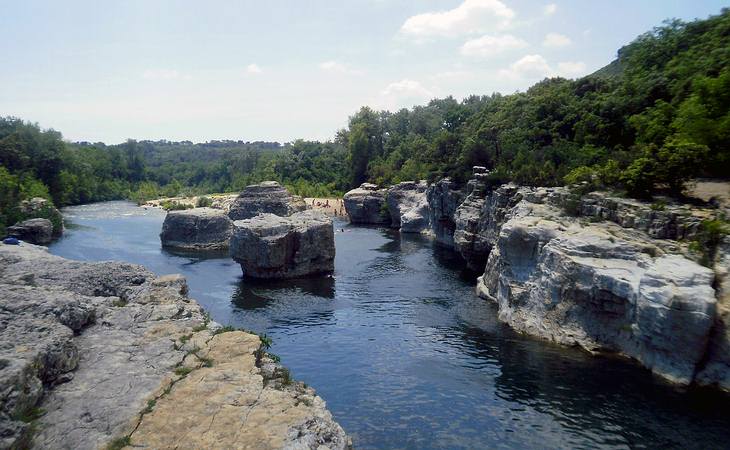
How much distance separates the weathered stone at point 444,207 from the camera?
6344 centimetres

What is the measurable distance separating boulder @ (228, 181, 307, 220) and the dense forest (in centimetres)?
2005

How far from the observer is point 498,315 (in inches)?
1417

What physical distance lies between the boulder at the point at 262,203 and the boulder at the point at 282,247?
17793mm

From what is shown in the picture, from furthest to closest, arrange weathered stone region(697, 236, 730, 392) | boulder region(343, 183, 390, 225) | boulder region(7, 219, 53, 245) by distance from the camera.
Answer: boulder region(343, 183, 390, 225) → boulder region(7, 219, 53, 245) → weathered stone region(697, 236, 730, 392)

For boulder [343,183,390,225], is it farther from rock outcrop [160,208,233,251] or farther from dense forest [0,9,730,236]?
rock outcrop [160,208,233,251]

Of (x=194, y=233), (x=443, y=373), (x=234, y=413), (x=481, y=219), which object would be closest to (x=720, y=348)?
(x=443, y=373)

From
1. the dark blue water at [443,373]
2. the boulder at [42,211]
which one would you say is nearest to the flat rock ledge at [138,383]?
the dark blue water at [443,373]

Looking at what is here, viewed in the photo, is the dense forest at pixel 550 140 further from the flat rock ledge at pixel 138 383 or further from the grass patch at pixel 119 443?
the grass patch at pixel 119 443

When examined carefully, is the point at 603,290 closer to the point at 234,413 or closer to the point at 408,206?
the point at 234,413

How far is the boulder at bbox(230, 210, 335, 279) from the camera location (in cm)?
4606

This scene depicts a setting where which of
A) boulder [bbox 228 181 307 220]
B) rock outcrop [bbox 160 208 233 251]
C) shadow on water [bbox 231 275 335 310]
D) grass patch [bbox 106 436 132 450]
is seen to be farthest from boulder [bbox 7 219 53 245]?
grass patch [bbox 106 436 132 450]

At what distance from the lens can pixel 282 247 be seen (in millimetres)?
46469

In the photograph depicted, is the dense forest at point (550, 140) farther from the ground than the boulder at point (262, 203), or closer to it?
farther from the ground

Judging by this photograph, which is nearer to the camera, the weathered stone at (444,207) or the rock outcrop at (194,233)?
the rock outcrop at (194,233)
